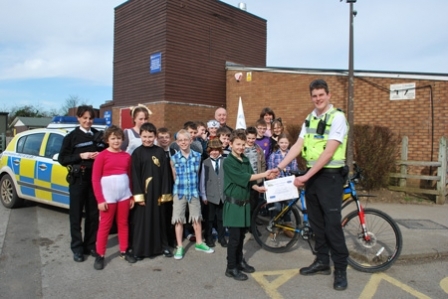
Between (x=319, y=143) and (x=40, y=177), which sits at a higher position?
(x=319, y=143)

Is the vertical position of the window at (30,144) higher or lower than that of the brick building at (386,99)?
lower

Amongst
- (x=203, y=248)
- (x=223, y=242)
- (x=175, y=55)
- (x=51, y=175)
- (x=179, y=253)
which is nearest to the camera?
(x=179, y=253)

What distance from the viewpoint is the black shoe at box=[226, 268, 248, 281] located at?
12.3 ft

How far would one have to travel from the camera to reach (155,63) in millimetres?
15102

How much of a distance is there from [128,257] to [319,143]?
8.68ft

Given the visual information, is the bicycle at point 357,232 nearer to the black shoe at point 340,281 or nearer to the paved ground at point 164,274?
the paved ground at point 164,274

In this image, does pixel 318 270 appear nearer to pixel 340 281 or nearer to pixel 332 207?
pixel 340 281

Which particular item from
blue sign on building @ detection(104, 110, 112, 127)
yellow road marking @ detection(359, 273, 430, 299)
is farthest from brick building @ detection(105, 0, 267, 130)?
yellow road marking @ detection(359, 273, 430, 299)

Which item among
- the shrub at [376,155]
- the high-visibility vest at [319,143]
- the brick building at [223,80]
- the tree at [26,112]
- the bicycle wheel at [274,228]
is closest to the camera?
the high-visibility vest at [319,143]

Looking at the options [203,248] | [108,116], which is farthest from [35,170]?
[108,116]

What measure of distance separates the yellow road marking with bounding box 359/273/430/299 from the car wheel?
21.0 feet

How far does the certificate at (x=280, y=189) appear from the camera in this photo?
4121mm

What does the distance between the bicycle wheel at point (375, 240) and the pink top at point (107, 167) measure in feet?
8.74

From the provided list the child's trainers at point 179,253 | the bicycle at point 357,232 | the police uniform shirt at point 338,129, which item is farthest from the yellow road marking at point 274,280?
the police uniform shirt at point 338,129
